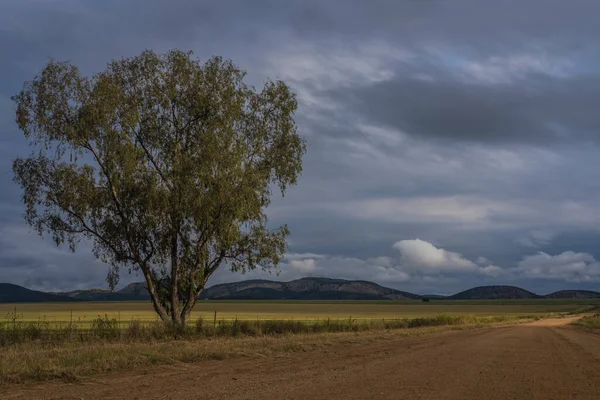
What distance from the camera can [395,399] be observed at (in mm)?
11344

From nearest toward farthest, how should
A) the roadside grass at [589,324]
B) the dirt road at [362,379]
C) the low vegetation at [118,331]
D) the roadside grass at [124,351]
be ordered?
the dirt road at [362,379]
the roadside grass at [124,351]
the low vegetation at [118,331]
the roadside grass at [589,324]

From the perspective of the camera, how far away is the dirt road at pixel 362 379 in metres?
12.1

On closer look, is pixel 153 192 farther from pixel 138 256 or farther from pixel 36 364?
pixel 36 364

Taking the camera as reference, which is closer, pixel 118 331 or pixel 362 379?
pixel 362 379

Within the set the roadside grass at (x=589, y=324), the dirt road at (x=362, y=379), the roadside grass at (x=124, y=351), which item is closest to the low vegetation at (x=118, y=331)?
the roadside grass at (x=124, y=351)

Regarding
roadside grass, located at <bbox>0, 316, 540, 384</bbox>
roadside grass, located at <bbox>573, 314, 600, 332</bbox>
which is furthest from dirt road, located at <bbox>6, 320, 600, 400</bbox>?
roadside grass, located at <bbox>573, 314, 600, 332</bbox>

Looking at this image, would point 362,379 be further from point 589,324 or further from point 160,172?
point 589,324

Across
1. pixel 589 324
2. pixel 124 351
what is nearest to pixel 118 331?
pixel 124 351

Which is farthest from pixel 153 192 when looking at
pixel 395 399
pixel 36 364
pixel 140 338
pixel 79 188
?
pixel 395 399

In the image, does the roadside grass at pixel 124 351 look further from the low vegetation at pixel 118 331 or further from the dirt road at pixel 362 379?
the dirt road at pixel 362 379

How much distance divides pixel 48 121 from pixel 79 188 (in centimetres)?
359

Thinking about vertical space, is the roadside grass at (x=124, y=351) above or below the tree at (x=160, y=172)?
below

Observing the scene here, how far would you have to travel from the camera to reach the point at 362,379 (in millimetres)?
14227

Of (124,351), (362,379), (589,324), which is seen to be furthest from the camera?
(589,324)
